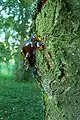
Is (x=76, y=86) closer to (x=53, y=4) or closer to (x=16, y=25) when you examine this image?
(x=53, y=4)

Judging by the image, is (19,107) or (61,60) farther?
(19,107)

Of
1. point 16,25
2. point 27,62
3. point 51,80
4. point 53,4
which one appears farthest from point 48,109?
point 16,25

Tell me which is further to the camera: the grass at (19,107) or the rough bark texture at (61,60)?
the grass at (19,107)

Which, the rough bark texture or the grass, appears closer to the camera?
the rough bark texture

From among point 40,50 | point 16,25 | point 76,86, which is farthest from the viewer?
point 16,25

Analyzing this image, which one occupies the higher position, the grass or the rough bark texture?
the grass

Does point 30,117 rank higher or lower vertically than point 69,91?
higher

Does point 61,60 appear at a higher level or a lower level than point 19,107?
lower

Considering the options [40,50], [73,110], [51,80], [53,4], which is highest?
[53,4]
